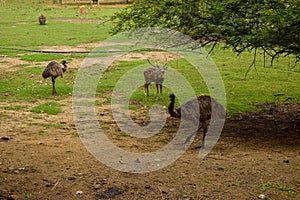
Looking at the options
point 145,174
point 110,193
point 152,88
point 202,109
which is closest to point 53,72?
point 152,88

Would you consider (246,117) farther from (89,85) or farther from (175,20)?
(89,85)

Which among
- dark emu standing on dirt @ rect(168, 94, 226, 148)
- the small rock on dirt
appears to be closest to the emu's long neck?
dark emu standing on dirt @ rect(168, 94, 226, 148)

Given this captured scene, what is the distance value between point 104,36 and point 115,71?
30.8 feet

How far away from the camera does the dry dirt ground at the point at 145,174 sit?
255 inches

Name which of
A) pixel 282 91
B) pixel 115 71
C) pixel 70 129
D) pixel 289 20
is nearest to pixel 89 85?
pixel 115 71

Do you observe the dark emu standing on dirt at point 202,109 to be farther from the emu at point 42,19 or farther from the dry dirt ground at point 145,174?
the emu at point 42,19

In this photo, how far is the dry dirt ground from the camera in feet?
21.2

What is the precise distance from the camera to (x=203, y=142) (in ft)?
28.5

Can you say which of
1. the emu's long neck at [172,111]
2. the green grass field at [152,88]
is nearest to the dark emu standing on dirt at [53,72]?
the green grass field at [152,88]

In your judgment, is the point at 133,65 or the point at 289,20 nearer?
the point at 289,20

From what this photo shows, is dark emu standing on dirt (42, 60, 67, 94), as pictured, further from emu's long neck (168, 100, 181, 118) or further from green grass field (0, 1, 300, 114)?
emu's long neck (168, 100, 181, 118)

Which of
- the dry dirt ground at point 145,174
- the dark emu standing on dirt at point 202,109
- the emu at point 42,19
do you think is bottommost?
the dry dirt ground at point 145,174

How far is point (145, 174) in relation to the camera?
712 centimetres

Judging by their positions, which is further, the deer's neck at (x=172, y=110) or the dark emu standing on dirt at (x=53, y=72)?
the dark emu standing on dirt at (x=53, y=72)
